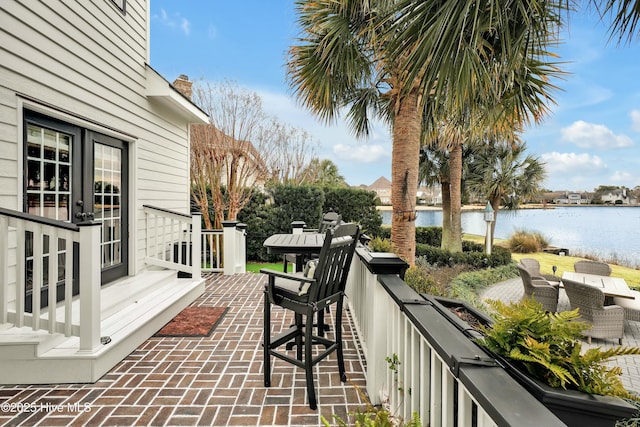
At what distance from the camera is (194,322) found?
12.4 feet

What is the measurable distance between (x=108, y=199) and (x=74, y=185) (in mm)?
648

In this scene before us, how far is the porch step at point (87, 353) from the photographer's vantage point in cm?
242

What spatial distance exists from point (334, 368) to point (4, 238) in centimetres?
270

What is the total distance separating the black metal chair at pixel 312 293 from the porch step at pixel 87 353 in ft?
4.37

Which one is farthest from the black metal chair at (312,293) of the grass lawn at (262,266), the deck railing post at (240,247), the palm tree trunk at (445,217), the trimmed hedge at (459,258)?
the palm tree trunk at (445,217)

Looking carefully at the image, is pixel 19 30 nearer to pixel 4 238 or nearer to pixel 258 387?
pixel 4 238

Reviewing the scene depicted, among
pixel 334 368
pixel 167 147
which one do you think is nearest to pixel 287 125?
pixel 167 147

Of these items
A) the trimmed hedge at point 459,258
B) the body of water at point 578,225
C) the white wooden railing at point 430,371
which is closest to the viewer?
the white wooden railing at point 430,371

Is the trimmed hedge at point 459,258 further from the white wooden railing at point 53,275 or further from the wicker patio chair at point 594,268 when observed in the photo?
the white wooden railing at point 53,275

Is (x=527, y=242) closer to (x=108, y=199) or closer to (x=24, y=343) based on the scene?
(x=108, y=199)

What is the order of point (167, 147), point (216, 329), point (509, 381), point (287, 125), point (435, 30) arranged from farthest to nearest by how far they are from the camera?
point (287, 125)
point (167, 147)
point (216, 329)
point (435, 30)
point (509, 381)

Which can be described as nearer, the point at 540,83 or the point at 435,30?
the point at 435,30

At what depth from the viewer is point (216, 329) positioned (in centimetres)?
358

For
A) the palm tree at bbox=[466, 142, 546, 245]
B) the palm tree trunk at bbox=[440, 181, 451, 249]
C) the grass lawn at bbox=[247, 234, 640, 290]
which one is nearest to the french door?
the grass lawn at bbox=[247, 234, 640, 290]
